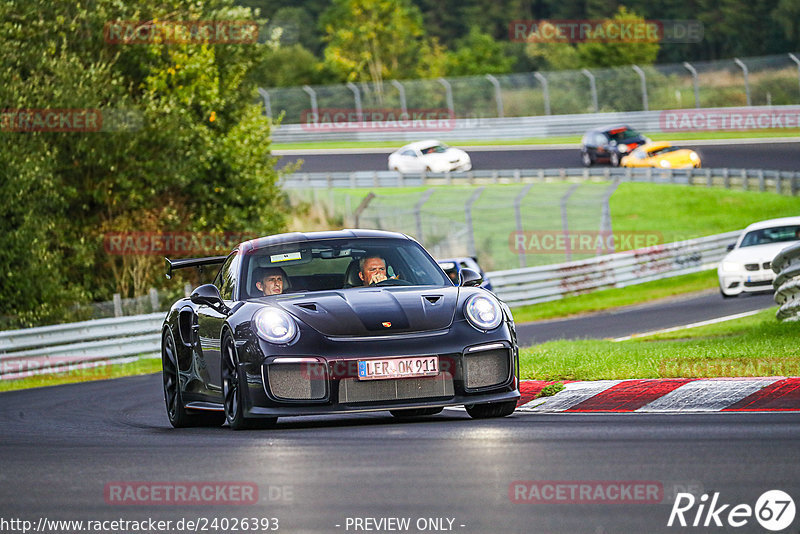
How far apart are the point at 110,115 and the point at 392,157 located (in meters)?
29.0

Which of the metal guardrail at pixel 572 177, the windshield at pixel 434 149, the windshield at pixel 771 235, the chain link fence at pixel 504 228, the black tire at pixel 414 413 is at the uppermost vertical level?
the black tire at pixel 414 413

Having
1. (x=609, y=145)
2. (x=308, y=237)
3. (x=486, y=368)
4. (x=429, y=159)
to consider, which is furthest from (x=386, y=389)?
(x=429, y=159)

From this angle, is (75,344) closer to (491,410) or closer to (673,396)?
(491,410)

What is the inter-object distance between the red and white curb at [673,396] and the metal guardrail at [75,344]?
41.9 ft

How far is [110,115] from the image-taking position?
29.0 m

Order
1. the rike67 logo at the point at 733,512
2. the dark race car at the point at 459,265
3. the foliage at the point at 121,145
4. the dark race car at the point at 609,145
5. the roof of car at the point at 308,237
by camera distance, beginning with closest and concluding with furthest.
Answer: the rike67 logo at the point at 733,512 → the roof of car at the point at 308,237 → the dark race car at the point at 459,265 → the foliage at the point at 121,145 → the dark race car at the point at 609,145

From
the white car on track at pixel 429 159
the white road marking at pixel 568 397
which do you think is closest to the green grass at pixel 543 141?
the white car on track at pixel 429 159

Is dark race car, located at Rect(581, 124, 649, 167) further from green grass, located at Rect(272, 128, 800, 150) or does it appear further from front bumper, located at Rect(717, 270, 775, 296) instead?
front bumper, located at Rect(717, 270, 775, 296)

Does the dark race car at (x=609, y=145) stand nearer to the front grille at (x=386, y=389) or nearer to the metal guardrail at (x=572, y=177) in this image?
the metal guardrail at (x=572, y=177)

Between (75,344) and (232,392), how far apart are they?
1404 cm

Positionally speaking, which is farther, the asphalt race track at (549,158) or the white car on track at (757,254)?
the asphalt race track at (549,158)

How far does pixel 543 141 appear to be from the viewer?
62625mm

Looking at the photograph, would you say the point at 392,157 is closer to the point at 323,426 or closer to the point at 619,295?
the point at 619,295

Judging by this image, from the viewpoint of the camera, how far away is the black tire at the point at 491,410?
364 inches
